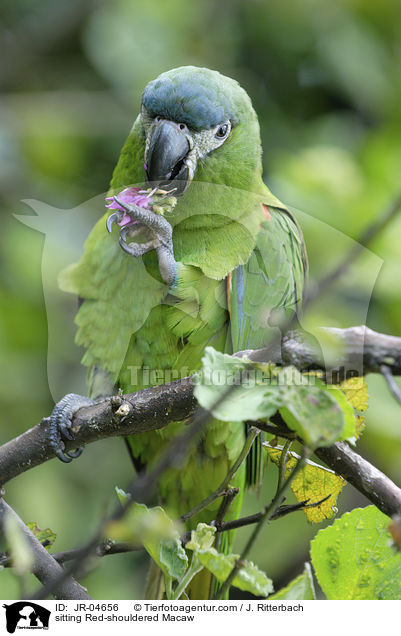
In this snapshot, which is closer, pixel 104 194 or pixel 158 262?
pixel 158 262

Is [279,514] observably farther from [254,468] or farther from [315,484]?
[254,468]

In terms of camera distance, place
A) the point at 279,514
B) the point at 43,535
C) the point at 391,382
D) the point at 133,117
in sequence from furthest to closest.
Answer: the point at 133,117
the point at 43,535
the point at 279,514
the point at 391,382

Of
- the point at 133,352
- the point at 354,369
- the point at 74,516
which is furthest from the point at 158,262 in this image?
the point at 74,516

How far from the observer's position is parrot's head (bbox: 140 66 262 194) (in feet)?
3.45

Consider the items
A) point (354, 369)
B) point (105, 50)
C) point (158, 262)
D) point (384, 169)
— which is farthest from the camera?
point (105, 50)

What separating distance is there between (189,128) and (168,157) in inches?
3.1

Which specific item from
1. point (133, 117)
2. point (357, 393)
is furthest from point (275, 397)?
point (133, 117)

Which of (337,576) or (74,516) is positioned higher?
(337,576)

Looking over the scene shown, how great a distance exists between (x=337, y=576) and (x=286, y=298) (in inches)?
23.2

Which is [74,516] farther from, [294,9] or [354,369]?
[294,9]

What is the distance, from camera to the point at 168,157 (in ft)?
3.41

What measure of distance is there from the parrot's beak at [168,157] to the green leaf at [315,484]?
50cm

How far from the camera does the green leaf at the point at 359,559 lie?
26.0 inches
